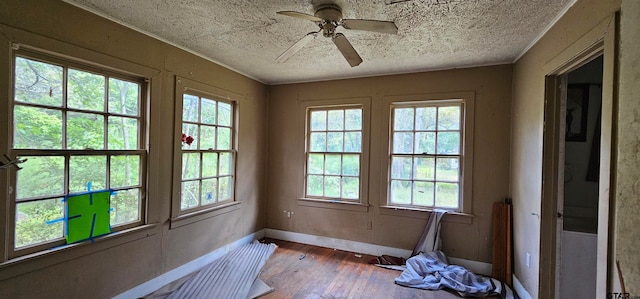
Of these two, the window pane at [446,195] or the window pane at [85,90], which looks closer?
the window pane at [85,90]

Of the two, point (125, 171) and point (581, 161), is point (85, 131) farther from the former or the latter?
point (581, 161)

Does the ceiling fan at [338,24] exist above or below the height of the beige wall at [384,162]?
above

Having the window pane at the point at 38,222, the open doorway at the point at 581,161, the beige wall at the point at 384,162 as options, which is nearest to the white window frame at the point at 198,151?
the beige wall at the point at 384,162

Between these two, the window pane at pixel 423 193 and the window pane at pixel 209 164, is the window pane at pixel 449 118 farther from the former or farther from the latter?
the window pane at pixel 209 164

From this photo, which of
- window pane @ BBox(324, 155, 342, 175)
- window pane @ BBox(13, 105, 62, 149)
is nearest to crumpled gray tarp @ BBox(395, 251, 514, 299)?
window pane @ BBox(324, 155, 342, 175)

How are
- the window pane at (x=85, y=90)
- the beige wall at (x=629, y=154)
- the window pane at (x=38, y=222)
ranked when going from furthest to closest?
1. the window pane at (x=85, y=90)
2. the window pane at (x=38, y=222)
3. the beige wall at (x=629, y=154)

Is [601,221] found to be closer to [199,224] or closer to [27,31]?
[199,224]

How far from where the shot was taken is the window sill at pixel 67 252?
5.73 feet

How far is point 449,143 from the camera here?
3357mm

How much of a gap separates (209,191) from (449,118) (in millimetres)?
3122

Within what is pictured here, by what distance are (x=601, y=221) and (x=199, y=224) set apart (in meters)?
3.44

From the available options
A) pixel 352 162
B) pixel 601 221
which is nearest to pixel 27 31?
pixel 352 162

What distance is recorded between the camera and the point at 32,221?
1888mm

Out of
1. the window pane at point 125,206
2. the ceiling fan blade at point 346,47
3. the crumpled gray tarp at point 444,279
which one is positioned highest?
the ceiling fan blade at point 346,47
